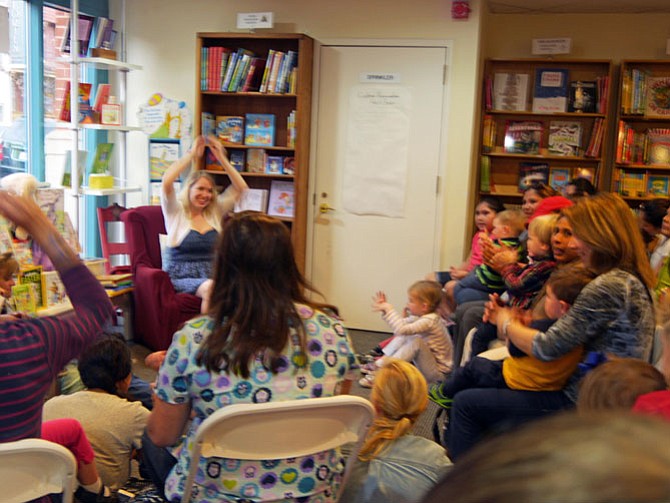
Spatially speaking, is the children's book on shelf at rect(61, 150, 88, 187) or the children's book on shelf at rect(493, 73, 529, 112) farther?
the children's book on shelf at rect(493, 73, 529, 112)

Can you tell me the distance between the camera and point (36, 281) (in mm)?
4105

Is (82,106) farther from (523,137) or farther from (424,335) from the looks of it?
(523,137)

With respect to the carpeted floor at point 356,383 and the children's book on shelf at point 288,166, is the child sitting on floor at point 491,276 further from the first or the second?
the children's book on shelf at point 288,166

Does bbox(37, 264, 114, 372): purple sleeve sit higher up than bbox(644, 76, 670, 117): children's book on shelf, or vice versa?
bbox(644, 76, 670, 117): children's book on shelf

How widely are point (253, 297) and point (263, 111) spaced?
4361 millimetres

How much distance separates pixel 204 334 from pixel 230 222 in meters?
0.32

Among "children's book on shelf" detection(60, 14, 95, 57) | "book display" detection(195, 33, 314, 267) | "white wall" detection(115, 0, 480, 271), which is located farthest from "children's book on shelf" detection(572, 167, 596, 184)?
"children's book on shelf" detection(60, 14, 95, 57)

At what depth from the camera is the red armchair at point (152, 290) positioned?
16.2 feet

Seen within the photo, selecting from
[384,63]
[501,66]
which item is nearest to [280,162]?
[384,63]

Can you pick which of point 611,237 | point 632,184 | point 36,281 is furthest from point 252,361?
point 632,184

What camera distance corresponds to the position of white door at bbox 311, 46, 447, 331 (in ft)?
18.7

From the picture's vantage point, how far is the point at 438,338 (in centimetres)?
423

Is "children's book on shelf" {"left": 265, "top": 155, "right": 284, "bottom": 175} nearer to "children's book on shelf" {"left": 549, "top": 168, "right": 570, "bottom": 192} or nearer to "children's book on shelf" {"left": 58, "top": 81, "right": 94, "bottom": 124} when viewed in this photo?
"children's book on shelf" {"left": 58, "top": 81, "right": 94, "bottom": 124}

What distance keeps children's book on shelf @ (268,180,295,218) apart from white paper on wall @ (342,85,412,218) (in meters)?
0.42
